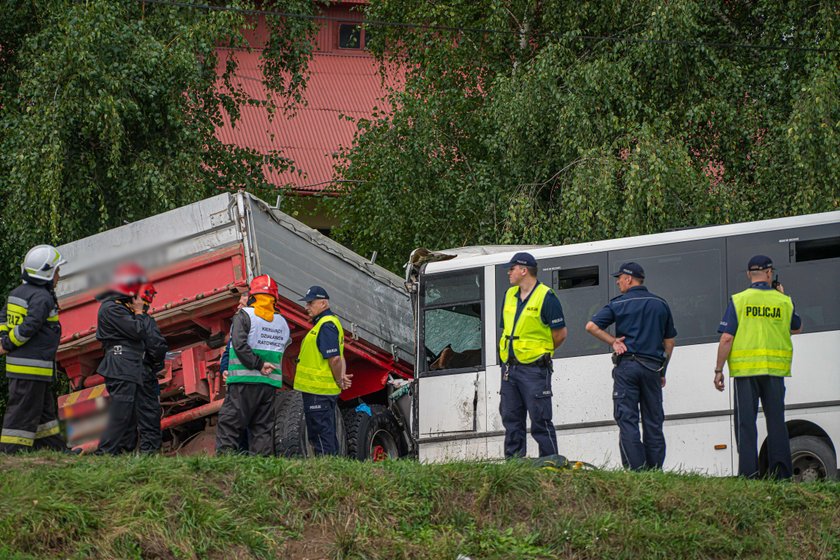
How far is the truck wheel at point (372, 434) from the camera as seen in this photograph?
40.8 feet

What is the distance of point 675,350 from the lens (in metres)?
11.1

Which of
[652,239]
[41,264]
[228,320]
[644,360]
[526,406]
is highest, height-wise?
[652,239]

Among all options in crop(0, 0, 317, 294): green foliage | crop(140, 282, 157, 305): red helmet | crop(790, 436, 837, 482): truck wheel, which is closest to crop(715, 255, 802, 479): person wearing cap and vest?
crop(790, 436, 837, 482): truck wheel

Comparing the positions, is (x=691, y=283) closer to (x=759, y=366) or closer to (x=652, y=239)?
(x=652, y=239)

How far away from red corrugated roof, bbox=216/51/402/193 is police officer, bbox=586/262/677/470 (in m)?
15.7

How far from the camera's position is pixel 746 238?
11023 millimetres

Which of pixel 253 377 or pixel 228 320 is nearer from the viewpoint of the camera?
pixel 253 377

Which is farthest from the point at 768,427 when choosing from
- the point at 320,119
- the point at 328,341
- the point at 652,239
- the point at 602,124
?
the point at 320,119

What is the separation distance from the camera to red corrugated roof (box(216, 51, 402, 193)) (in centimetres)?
2559

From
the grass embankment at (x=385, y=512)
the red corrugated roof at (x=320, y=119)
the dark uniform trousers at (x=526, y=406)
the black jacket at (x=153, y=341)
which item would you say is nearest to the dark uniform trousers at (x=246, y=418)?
the black jacket at (x=153, y=341)

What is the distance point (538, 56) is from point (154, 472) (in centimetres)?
1161

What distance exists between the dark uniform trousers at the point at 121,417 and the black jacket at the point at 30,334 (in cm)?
56

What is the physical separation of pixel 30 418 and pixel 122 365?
2.83 ft

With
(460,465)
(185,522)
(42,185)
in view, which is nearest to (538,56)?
(42,185)
